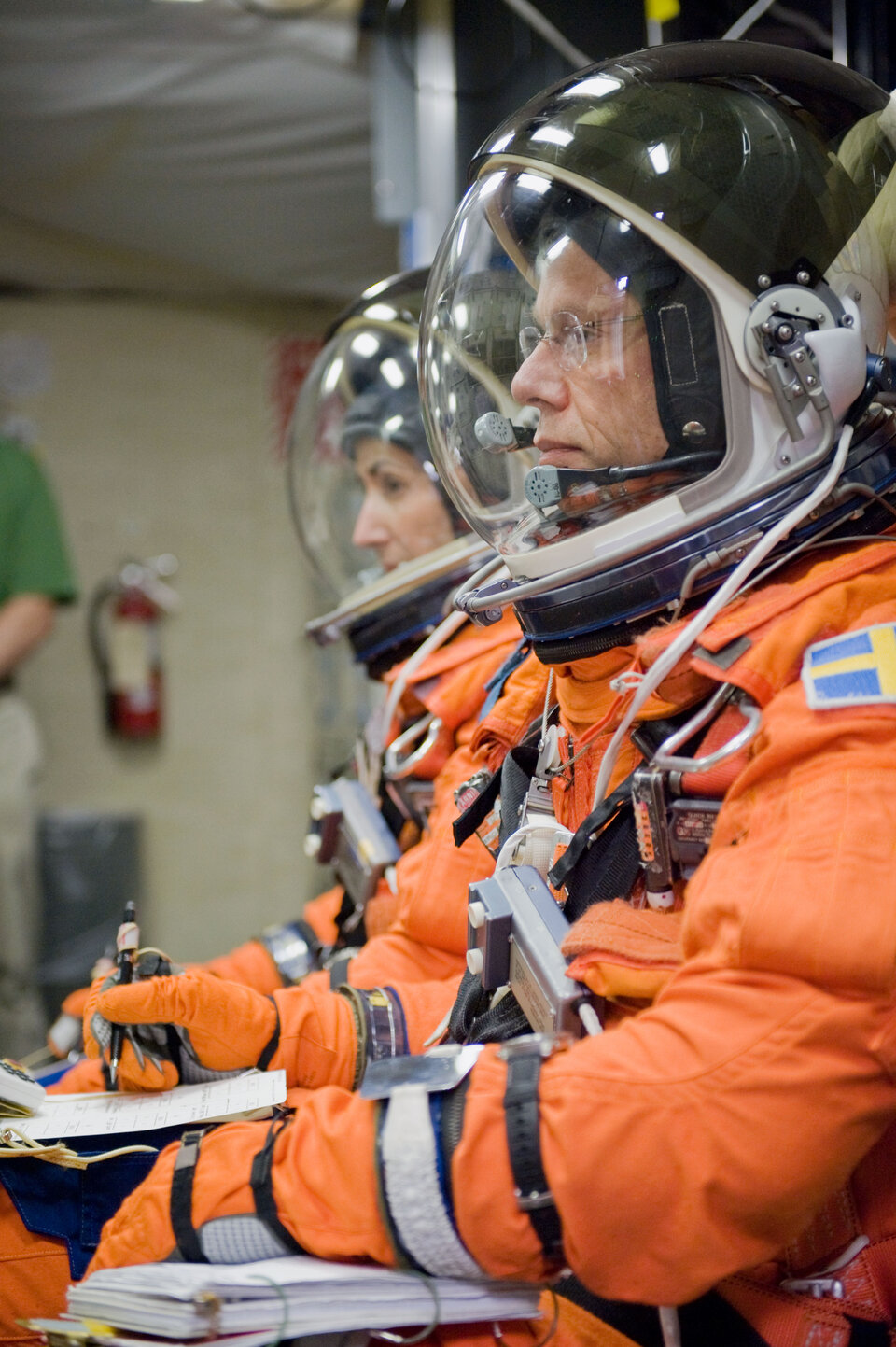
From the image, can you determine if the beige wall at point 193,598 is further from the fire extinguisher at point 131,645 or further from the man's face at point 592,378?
the man's face at point 592,378

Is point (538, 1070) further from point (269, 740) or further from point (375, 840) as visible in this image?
point (269, 740)

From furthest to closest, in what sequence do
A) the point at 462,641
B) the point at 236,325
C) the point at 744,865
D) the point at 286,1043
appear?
the point at 236,325
the point at 462,641
the point at 286,1043
the point at 744,865

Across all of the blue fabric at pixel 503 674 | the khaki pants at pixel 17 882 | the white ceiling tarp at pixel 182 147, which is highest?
the white ceiling tarp at pixel 182 147

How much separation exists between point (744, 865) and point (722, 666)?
17 cm

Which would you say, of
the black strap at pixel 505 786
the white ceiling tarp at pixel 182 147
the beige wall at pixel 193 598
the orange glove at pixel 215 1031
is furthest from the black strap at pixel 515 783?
the beige wall at pixel 193 598

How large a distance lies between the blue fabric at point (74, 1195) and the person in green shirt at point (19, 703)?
7.58ft

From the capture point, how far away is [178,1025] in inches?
48.4

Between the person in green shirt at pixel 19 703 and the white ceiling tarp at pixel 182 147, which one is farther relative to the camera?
the person in green shirt at pixel 19 703

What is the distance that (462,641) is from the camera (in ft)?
5.60

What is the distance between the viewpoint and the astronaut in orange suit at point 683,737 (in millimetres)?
811

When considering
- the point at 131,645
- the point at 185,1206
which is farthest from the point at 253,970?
the point at 131,645

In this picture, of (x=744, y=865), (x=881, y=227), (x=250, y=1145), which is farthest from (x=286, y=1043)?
(x=881, y=227)

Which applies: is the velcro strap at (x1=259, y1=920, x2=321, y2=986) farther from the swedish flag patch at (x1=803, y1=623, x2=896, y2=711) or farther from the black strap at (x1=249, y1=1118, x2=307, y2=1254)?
the swedish flag patch at (x1=803, y1=623, x2=896, y2=711)

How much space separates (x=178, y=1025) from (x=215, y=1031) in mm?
38
